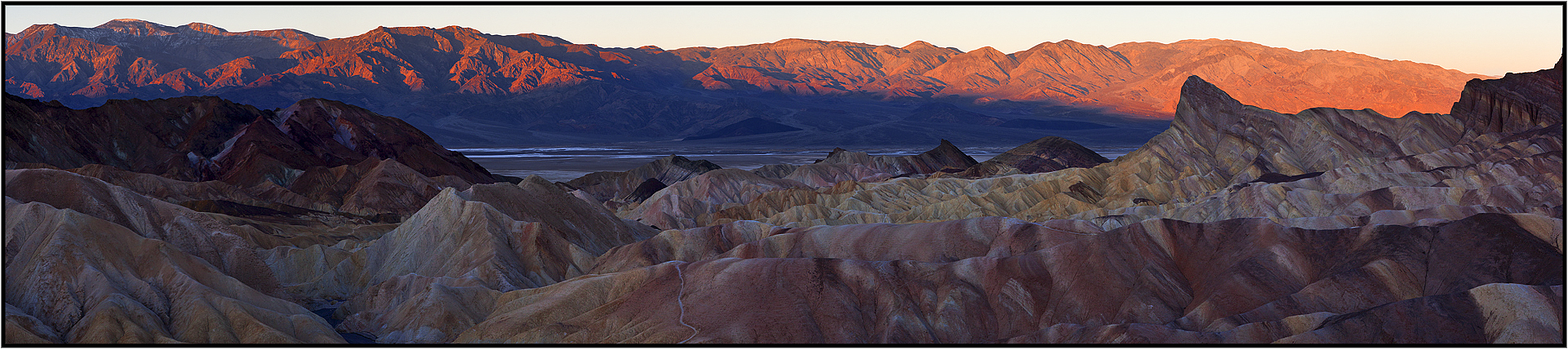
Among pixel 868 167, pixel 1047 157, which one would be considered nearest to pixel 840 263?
pixel 868 167

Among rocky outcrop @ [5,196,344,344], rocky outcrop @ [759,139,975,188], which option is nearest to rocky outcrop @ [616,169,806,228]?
rocky outcrop @ [759,139,975,188]

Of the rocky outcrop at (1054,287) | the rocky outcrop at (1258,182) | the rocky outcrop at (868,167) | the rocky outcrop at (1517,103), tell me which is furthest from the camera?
the rocky outcrop at (868,167)

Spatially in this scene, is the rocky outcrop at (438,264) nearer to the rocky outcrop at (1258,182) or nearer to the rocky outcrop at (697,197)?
the rocky outcrop at (1258,182)

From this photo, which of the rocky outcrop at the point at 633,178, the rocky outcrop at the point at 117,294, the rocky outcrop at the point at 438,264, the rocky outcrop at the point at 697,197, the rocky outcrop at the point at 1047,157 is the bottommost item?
the rocky outcrop at the point at 633,178

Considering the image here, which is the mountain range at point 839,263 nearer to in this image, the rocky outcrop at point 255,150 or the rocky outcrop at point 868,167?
the rocky outcrop at point 255,150

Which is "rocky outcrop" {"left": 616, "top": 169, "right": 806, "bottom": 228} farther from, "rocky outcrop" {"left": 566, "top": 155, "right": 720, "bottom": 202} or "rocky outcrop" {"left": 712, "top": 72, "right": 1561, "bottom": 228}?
"rocky outcrop" {"left": 566, "top": 155, "right": 720, "bottom": 202}

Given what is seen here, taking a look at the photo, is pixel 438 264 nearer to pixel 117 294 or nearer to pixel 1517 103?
pixel 117 294

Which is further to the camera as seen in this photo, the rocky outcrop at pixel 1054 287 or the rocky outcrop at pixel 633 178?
the rocky outcrop at pixel 633 178

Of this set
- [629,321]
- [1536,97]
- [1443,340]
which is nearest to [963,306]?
[629,321]

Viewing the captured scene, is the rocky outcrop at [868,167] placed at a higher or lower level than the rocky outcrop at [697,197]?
lower

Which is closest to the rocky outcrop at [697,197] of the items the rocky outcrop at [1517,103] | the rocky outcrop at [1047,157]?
the rocky outcrop at [1047,157]

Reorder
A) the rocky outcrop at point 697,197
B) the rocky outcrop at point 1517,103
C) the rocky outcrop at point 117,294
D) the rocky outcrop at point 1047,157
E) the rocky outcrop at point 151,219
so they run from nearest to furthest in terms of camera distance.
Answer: the rocky outcrop at point 117,294, the rocky outcrop at point 151,219, the rocky outcrop at point 1517,103, the rocky outcrop at point 697,197, the rocky outcrop at point 1047,157
